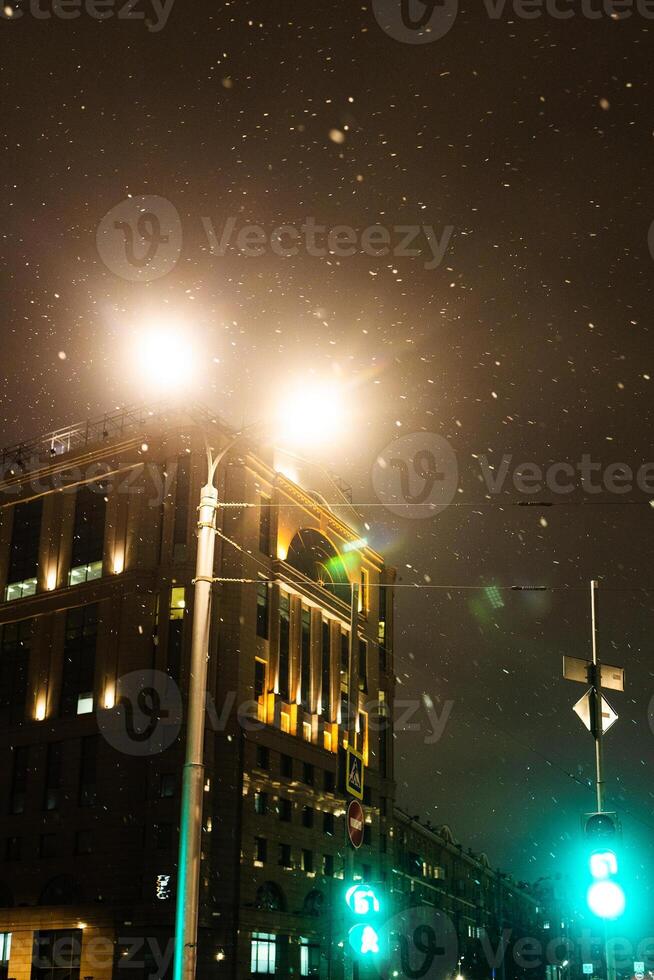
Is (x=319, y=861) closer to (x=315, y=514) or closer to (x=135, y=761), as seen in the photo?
(x=135, y=761)

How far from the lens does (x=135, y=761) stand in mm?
49188

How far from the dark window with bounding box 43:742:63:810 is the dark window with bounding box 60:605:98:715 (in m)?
1.84

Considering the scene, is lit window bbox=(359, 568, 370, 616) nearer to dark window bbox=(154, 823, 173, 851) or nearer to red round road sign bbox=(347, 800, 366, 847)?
dark window bbox=(154, 823, 173, 851)

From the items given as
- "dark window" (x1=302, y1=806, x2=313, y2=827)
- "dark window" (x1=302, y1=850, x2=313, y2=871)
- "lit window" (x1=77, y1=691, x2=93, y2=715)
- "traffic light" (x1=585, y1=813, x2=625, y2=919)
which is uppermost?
"lit window" (x1=77, y1=691, x2=93, y2=715)

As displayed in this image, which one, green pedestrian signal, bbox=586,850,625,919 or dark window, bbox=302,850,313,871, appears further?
dark window, bbox=302,850,313,871

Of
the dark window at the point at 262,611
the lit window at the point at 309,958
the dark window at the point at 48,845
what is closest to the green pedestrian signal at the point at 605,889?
the dark window at the point at 48,845

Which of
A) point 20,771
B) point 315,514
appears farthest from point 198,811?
point 315,514

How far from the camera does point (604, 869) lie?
1419 centimetres

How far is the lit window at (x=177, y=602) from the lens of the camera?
171 feet

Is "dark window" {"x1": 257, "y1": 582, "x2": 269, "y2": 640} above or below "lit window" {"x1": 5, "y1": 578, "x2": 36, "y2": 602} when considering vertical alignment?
below

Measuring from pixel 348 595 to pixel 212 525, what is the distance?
2127 inches

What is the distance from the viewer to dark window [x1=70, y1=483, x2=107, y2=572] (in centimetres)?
5578

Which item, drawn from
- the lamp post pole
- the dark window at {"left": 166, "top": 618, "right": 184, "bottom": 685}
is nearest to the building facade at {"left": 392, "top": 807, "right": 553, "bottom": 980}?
the dark window at {"left": 166, "top": 618, "right": 184, "bottom": 685}

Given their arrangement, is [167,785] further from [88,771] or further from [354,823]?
[354,823]
